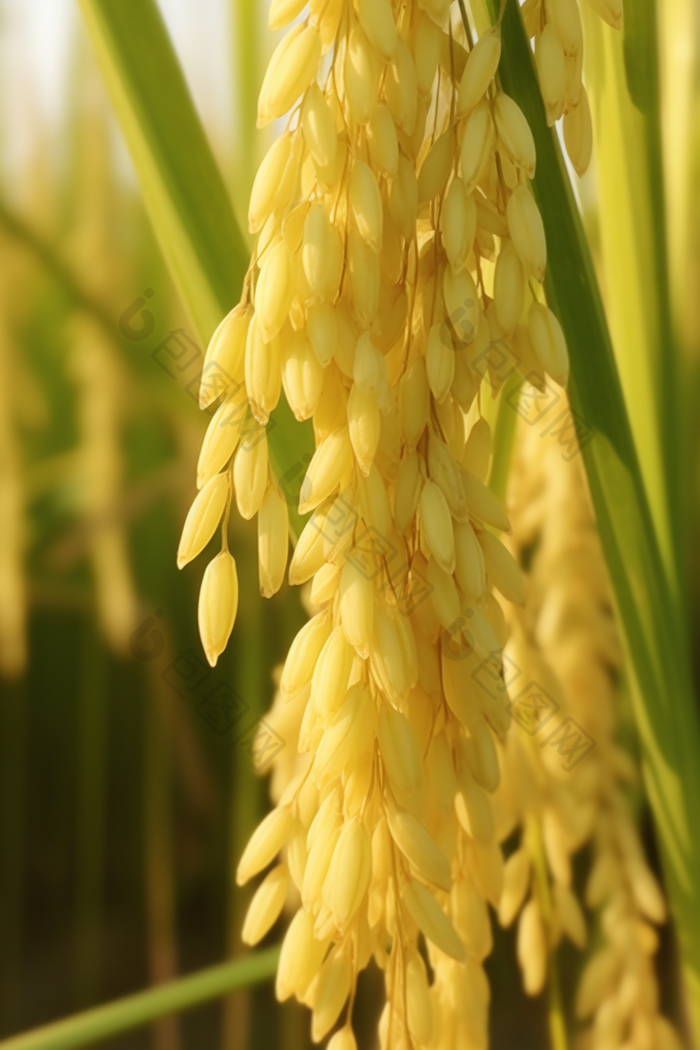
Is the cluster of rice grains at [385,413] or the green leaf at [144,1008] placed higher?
the cluster of rice grains at [385,413]

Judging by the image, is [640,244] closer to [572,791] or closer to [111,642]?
[572,791]

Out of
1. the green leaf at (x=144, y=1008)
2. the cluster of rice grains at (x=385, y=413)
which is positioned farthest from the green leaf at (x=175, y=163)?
the green leaf at (x=144, y=1008)

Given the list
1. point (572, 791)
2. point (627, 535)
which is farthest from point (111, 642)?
point (627, 535)

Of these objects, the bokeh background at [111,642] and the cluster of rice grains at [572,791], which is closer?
the cluster of rice grains at [572,791]

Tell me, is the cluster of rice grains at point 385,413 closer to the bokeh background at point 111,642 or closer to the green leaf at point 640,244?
the green leaf at point 640,244

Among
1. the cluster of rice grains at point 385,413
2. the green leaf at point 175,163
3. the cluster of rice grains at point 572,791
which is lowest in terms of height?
the cluster of rice grains at point 572,791

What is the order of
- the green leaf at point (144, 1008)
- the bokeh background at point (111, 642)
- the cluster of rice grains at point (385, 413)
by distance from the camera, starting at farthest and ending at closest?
the bokeh background at point (111, 642) → the green leaf at point (144, 1008) → the cluster of rice grains at point (385, 413)

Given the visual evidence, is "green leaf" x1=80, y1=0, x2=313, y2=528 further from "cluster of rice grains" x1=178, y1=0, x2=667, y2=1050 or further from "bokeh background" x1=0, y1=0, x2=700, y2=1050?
"bokeh background" x1=0, y1=0, x2=700, y2=1050
